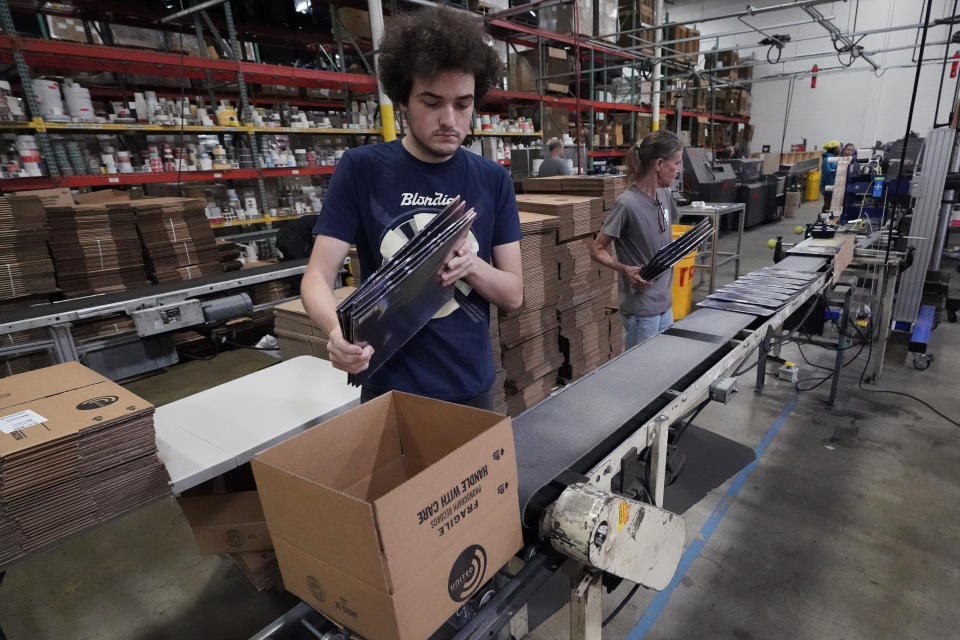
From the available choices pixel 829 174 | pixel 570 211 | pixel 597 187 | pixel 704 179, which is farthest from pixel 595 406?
pixel 704 179

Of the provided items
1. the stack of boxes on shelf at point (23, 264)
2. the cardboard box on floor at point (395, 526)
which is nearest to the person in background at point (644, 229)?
the cardboard box on floor at point (395, 526)

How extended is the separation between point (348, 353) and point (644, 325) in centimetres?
178

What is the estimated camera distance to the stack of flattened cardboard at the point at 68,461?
1.07 metres

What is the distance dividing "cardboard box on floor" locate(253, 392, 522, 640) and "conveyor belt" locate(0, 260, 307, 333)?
3.06 m

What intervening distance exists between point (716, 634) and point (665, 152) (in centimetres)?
186

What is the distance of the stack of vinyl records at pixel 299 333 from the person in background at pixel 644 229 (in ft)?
4.20

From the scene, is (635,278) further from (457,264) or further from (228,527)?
(228,527)

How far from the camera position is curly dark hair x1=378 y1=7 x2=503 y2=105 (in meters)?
1.02

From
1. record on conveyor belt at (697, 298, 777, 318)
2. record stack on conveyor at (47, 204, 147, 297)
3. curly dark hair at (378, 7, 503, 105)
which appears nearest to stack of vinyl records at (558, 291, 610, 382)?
record on conveyor belt at (697, 298, 777, 318)

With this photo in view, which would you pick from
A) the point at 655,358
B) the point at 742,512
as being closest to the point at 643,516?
the point at 655,358

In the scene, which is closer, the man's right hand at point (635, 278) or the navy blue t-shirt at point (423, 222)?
the navy blue t-shirt at point (423, 222)

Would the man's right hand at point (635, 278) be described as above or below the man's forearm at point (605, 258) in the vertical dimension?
below

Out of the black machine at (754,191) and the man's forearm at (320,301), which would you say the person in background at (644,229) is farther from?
the black machine at (754,191)

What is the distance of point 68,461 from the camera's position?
1121mm
